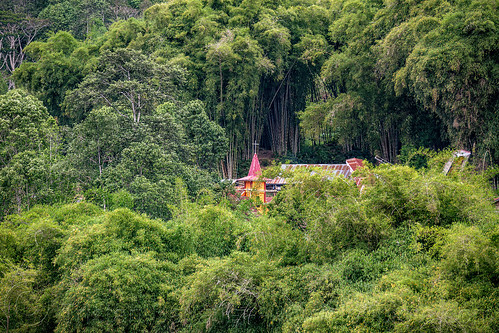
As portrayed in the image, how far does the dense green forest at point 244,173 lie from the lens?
8.65 m

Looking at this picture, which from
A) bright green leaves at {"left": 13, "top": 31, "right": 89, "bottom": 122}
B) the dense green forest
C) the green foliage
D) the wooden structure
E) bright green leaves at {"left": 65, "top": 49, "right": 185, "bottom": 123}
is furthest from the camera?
bright green leaves at {"left": 13, "top": 31, "right": 89, "bottom": 122}

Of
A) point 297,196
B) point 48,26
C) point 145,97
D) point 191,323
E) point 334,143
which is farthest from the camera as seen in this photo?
point 48,26

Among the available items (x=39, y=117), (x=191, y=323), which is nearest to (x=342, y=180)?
(x=191, y=323)

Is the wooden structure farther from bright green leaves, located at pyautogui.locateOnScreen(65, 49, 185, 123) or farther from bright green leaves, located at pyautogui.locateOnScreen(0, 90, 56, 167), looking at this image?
bright green leaves, located at pyautogui.locateOnScreen(0, 90, 56, 167)

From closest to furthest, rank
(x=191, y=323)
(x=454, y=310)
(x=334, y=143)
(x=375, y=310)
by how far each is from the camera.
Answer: (x=454, y=310) → (x=375, y=310) → (x=191, y=323) → (x=334, y=143)

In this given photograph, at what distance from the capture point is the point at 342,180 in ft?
33.6

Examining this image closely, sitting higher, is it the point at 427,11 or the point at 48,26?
the point at 48,26

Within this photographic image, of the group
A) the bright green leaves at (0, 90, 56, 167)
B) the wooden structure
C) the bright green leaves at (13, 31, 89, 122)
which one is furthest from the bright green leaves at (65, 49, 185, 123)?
the bright green leaves at (13, 31, 89, 122)

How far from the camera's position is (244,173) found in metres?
24.4

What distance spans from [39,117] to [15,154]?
132 cm

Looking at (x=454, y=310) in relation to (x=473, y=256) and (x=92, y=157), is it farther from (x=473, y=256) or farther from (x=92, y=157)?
(x=92, y=157)

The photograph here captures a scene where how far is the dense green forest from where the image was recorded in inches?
340

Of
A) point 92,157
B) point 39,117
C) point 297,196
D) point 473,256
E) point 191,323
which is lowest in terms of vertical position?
point 191,323

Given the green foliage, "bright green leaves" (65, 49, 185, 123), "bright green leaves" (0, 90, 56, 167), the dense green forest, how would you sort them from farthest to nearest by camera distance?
"bright green leaves" (65, 49, 185, 123) < "bright green leaves" (0, 90, 56, 167) < the green foliage < the dense green forest
